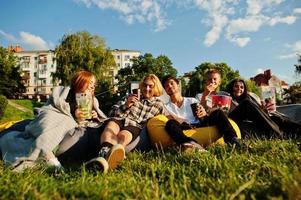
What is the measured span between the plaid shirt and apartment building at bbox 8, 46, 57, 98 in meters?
98.5

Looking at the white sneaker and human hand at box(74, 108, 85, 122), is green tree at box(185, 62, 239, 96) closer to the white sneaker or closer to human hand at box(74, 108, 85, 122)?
human hand at box(74, 108, 85, 122)

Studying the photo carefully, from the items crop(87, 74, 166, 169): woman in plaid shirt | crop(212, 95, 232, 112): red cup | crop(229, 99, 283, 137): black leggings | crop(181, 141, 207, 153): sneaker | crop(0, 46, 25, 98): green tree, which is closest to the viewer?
crop(181, 141, 207, 153): sneaker

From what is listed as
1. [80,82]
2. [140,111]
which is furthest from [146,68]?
[80,82]

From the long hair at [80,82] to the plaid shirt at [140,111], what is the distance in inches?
23.6

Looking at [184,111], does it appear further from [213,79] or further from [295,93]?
[295,93]

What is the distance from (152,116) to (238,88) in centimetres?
162

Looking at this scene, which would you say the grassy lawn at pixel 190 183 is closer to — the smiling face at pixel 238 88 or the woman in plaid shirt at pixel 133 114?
the woman in plaid shirt at pixel 133 114

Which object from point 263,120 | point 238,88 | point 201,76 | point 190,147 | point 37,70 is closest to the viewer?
point 190,147

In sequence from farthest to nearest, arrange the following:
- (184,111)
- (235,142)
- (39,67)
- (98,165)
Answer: (39,67)
(184,111)
(235,142)
(98,165)

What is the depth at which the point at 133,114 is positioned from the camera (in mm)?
5137

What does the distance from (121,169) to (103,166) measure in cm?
29

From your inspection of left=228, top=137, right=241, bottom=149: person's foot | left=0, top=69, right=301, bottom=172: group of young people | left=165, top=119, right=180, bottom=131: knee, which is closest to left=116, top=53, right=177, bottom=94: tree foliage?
left=0, top=69, right=301, bottom=172: group of young people

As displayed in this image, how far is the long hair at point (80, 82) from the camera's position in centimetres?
488

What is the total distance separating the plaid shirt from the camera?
201 inches
